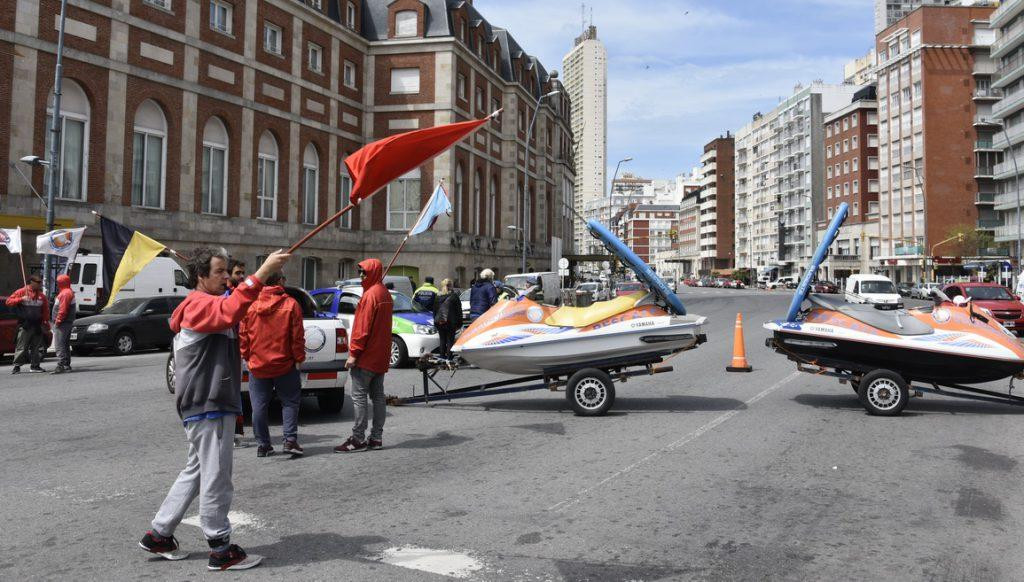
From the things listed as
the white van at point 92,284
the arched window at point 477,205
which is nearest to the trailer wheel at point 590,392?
the white van at point 92,284

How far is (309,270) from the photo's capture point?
119 ft

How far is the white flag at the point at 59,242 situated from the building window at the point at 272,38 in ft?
58.8

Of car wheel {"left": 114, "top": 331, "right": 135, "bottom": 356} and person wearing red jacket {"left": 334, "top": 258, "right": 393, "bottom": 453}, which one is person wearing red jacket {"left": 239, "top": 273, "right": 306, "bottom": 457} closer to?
person wearing red jacket {"left": 334, "top": 258, "right": 393, "bottom": 453}

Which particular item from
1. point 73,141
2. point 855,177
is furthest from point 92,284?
point 855,177

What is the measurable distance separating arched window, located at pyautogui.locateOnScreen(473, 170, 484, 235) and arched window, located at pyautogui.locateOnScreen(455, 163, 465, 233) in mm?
1727

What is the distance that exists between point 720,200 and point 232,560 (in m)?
142

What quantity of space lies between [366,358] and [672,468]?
116 inches

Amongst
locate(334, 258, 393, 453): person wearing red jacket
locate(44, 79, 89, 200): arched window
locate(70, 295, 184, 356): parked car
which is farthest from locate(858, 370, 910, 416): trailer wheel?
locate(44, 79, 89, 200): arched window

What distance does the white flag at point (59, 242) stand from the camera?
16.6 metres

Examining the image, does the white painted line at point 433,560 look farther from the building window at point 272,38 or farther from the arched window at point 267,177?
the building window at point 272,38

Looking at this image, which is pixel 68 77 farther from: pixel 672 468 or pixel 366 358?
pixel 672 468

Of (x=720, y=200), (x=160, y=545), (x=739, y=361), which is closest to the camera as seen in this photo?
(x=160, y=545)

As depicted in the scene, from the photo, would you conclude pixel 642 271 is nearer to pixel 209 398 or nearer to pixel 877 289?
pixel 209 398

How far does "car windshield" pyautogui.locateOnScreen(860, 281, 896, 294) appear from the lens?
3669 cm
